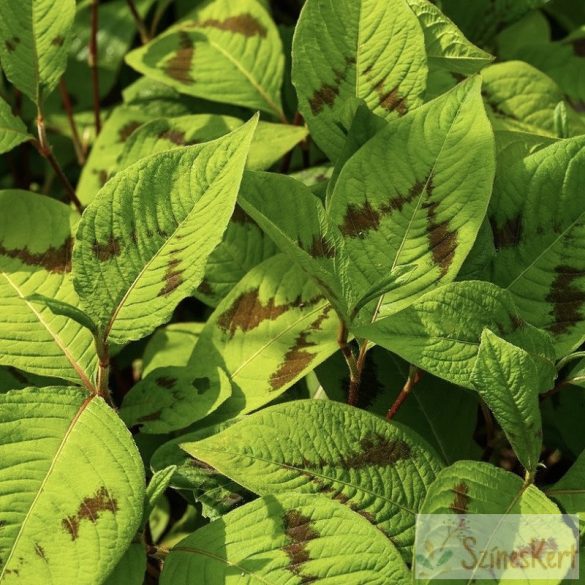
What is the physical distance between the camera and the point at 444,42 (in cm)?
116

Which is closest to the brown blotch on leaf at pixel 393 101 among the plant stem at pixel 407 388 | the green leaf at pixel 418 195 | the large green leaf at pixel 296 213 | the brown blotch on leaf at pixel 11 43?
the green leaf at pixel 418 195

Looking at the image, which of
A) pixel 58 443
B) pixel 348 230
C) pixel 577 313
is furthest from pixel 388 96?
pixel 58 443

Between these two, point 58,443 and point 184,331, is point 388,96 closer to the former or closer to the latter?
point 184,331

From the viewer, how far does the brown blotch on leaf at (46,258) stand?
113cm

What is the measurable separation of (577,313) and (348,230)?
0.87 feet

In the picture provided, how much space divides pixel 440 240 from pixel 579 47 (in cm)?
77

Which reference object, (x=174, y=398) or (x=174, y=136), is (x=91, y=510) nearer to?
(x=174, y=398)

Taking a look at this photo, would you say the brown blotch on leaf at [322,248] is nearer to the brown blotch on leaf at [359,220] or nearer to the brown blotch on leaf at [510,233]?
the brown blotch on leaf at [359,220]

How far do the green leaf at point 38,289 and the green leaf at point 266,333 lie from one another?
0.49 ft

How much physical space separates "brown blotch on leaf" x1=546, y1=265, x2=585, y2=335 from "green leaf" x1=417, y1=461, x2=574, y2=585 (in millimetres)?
183

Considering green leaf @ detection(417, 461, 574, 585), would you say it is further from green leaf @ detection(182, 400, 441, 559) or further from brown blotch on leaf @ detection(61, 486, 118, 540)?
brown blotch on leaf @ detection(61, 486, 118, 540)

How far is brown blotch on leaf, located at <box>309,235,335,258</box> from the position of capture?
3.17 feet

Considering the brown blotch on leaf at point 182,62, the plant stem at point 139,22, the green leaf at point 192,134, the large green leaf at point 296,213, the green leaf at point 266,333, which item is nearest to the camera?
the large green leaf at point 296,213

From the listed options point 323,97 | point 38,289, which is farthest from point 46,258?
point 323,97
